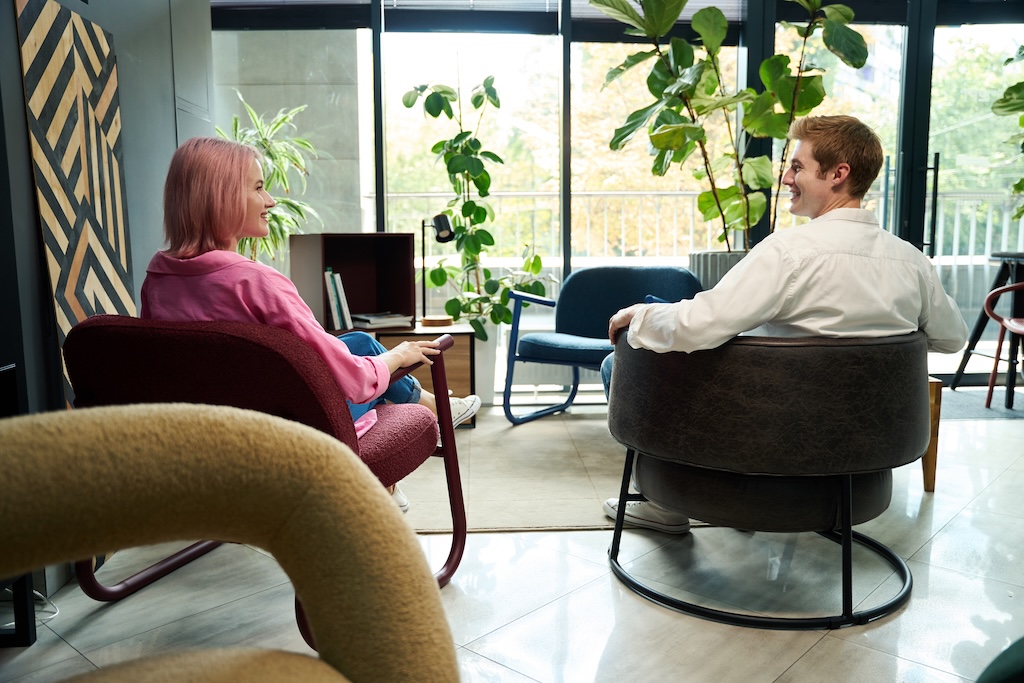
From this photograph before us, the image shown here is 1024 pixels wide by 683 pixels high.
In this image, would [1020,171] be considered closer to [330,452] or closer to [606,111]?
[606,111]

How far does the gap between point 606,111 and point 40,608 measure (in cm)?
409

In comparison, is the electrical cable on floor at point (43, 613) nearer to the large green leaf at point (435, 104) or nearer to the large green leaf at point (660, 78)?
the large green leaf at point (435, 104)

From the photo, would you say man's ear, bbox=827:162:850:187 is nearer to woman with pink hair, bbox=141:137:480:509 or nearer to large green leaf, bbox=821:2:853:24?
woman with pink hair, bbox=141:137:480:509

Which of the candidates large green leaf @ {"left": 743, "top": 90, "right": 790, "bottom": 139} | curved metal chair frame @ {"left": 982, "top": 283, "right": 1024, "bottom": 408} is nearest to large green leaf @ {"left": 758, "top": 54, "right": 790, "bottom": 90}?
large green leaf @ {"left": 743, "top": 90, "right": 790, "bottom": 139}

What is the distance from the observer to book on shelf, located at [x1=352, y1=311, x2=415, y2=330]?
4227mm

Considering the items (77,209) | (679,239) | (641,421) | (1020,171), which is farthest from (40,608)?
(1020,171)

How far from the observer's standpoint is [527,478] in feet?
10.9

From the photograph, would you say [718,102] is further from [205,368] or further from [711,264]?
[205,368]

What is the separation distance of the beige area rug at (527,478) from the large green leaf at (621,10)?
2.02 metres

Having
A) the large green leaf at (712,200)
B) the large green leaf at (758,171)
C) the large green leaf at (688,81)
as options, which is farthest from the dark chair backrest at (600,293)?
the large green leaf at (688,81)

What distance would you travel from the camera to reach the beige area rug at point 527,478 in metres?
2.84

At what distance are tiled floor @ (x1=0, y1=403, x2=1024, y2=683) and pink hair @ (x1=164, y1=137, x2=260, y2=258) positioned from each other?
0.95 meters

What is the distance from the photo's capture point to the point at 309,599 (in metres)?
0.52

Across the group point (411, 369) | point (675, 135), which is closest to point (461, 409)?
point (411, 369)
